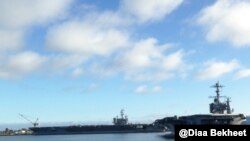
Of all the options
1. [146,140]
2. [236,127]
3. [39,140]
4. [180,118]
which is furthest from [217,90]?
[236,127]

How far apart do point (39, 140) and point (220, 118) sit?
7180 centimetres

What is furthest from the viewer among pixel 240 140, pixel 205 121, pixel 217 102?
pixel 217 102

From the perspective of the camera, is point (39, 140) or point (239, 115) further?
point (39, 140)

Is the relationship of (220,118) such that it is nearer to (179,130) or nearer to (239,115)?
(239,115)

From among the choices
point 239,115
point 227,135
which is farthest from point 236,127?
point 239,115

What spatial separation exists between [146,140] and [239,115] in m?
29.2

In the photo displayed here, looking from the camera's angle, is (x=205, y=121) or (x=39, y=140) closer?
(x=205, y=121)

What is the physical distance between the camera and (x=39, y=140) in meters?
180

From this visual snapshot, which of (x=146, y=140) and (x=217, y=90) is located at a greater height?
(x=217, y=90)

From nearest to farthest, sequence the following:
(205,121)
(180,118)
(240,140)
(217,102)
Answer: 1. (240,140)
2. (205,121)
3. (180,118)
4. (217,102)

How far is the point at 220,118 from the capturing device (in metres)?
142

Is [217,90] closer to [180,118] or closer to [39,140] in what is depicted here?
[180,118]

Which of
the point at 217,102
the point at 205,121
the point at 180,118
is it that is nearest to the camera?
the point at 205,121

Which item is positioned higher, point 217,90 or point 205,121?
point 217,90
